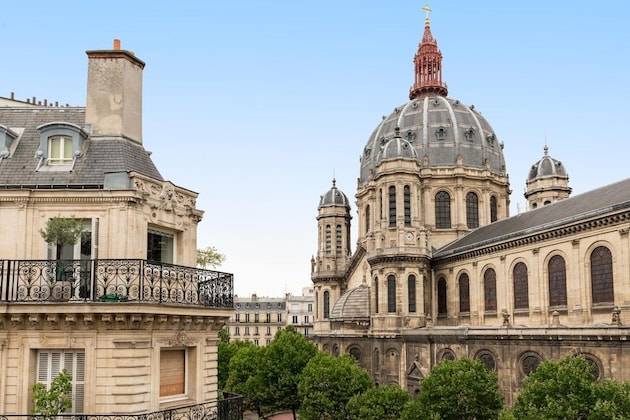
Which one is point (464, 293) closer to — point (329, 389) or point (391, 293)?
point (391, 293)

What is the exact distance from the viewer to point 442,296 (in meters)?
57.7

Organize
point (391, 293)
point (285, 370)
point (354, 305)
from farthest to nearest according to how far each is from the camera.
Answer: point (354, 305)
point (391, 293)
point (285, 370)

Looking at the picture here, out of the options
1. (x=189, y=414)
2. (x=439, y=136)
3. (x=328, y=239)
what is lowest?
(x=189, y=414)

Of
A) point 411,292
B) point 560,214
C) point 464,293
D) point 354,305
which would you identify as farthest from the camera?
point 354,305

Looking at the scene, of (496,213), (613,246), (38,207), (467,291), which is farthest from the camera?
(496,213)

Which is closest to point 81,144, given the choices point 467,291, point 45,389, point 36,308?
point 36,308

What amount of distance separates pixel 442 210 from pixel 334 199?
606 inches

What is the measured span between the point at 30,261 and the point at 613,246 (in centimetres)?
3222

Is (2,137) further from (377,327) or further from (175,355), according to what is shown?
(377,327)

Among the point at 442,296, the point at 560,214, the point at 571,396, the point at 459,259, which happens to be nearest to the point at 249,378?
the point at 442,296

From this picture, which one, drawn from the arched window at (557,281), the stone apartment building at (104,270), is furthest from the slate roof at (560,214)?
the stone apartment building at (104,270)

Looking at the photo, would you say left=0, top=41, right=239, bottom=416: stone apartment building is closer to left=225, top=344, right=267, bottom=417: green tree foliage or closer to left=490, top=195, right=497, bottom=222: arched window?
left=225, top=344, right=267, bottom=417: green tree foliage

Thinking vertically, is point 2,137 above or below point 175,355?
above

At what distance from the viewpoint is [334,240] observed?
75.9 meters
